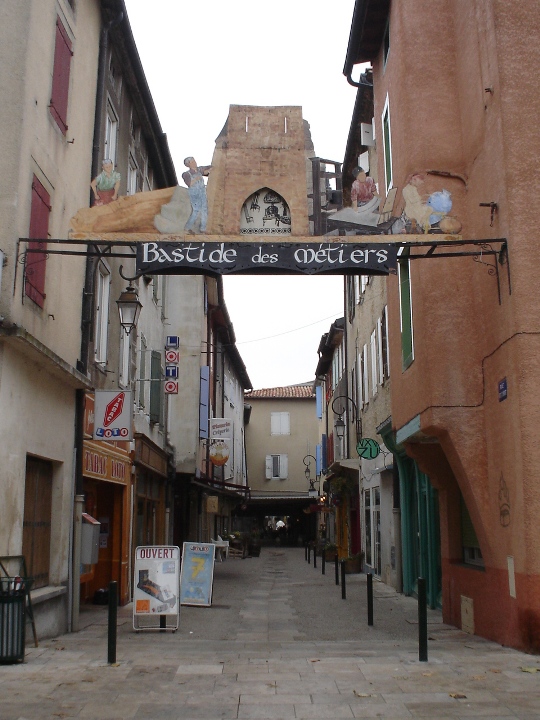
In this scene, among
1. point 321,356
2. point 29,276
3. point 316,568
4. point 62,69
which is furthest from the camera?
point 321,356

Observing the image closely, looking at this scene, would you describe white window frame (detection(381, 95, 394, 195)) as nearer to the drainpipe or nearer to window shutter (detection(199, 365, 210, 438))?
the drainpipe

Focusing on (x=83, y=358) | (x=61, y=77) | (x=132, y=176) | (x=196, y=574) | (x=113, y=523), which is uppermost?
(x=132, y=176)

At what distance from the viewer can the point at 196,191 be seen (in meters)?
10.8

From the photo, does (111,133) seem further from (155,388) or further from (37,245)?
(155,388)

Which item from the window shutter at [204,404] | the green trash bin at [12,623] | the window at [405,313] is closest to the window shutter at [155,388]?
the window shutter at [204,404]

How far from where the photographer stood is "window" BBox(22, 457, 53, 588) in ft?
36.0

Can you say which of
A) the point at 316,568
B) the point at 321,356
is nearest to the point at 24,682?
the point at 316,568

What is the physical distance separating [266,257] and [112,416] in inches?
178

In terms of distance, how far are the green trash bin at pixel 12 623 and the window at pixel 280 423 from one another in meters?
49.2

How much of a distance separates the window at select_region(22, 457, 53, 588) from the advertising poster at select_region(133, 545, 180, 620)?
1.36 metres

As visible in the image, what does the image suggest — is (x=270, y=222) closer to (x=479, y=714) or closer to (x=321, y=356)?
(x=479, y=714)

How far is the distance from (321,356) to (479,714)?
3165 cm

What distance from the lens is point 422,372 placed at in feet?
37.3

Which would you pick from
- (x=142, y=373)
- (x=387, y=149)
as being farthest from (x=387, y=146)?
(x=142, y=373)
